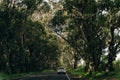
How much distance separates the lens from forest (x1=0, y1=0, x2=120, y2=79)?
43.4m

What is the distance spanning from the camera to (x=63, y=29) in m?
59.4

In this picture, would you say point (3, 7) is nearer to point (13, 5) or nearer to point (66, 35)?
point (13, 5)

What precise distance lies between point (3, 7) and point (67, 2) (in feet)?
74.8

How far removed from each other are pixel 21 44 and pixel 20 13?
20442 mm

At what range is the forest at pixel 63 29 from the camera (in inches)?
1708

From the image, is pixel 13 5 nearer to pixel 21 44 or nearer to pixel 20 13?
pixel 20 13

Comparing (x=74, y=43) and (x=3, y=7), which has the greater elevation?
(x=3, y=7)

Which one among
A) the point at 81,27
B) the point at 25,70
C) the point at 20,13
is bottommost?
the point at 25,70

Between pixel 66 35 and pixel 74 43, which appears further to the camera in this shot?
pixel 66 35

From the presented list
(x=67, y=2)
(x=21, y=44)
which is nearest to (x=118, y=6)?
(x=67, y=2)

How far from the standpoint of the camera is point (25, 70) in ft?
287

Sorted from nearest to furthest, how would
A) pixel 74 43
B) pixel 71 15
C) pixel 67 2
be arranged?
1. pixel 67 2
2. pixel 71 15
3. pixel 74 43

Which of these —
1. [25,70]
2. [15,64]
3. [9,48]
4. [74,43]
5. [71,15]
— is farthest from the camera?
[25,70]

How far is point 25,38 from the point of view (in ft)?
290
